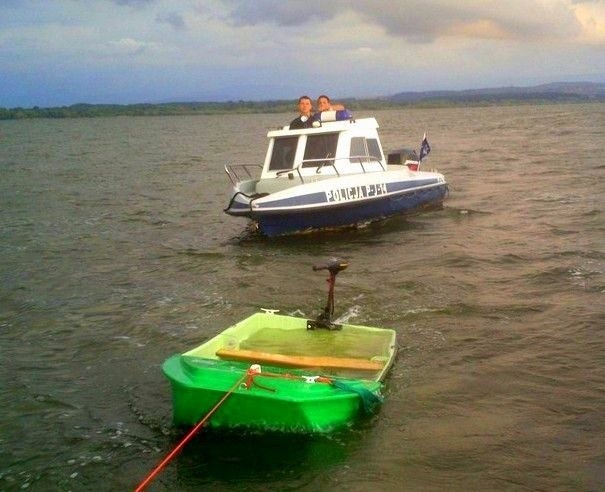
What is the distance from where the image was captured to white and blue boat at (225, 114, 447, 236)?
48.2ft

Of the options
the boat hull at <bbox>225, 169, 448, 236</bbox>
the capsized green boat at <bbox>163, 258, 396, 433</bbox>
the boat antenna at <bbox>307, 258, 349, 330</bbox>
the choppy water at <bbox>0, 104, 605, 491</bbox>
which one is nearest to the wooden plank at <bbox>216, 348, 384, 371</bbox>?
the capsized green boat at <bbox>163, 258, 396, 433</bbox>

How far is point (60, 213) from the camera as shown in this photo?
21.2m

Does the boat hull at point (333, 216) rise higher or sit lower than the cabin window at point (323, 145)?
lower

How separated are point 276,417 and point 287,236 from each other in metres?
9.19

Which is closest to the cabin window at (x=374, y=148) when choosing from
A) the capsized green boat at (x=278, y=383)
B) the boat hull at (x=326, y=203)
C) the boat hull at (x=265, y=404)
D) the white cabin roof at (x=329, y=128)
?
the white cabin roof at (x=329, y=128)

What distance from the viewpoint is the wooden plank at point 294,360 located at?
723cm

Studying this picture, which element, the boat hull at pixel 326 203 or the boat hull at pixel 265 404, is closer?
the boat hull at pixel 265 404

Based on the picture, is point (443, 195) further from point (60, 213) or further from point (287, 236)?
point (60, 213)

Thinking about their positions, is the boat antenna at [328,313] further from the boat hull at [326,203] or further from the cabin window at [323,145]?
the cabin window at [323,145]

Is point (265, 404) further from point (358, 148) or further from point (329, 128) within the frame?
point (358, 148)

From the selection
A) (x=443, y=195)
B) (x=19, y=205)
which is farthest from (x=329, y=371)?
(x=19, y=205)

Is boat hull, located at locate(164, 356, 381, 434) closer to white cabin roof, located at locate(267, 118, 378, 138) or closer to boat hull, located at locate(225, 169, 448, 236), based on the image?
boat hull, located at locate(225, 169, 448, 236)

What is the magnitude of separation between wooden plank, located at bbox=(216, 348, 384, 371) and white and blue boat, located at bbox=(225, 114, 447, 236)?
7.35 m

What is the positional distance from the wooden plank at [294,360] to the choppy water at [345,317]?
0.44 meters
